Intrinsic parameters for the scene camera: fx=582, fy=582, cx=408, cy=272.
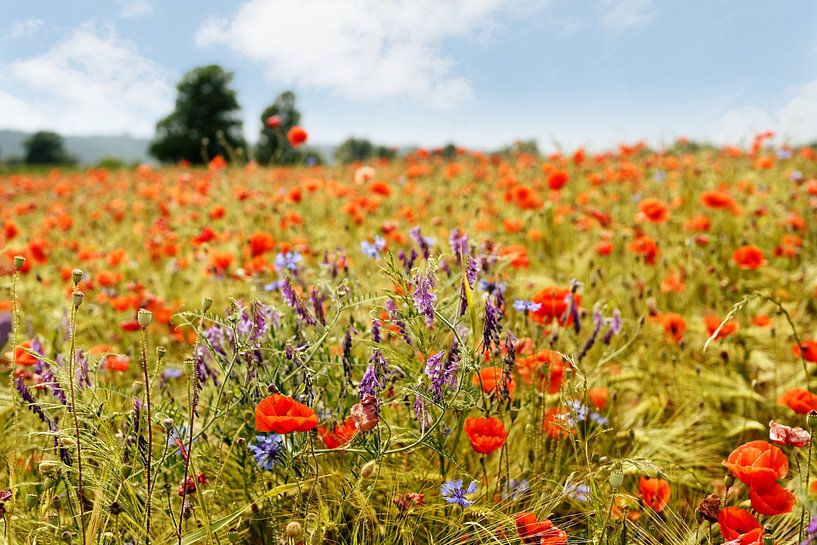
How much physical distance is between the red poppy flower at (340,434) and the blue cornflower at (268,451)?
105mm

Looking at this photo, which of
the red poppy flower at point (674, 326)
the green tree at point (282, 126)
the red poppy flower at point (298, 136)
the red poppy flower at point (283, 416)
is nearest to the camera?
the red poppy flower at point (283, 416)

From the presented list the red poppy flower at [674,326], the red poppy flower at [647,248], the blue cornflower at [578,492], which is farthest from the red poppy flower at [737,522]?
the red poppy flower at [647,248]

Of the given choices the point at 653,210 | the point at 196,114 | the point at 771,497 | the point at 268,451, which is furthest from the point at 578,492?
the point at 196,114

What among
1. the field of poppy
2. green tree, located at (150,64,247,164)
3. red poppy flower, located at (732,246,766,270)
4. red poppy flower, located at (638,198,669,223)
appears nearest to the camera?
the field of poppy

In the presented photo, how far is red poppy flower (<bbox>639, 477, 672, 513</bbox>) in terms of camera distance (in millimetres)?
1342

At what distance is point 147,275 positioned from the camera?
140 inches

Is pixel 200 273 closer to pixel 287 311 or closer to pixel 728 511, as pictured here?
pixel 287 311

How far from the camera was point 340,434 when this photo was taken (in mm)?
1314

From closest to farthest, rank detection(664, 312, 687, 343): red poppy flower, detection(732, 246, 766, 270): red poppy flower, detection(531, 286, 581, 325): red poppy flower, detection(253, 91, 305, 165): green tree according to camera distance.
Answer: detection(531, 286, 581, 325): red poppy flower, detection(664, 312, 687, 343): red poppy flower, detection(732, 246, 766, 270): red poppy flower, detection(253, 91, 305, 165): green tree

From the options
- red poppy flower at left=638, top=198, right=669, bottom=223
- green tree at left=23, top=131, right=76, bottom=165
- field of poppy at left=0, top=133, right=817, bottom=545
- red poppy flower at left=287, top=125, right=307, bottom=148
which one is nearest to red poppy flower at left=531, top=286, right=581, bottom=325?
field of poppy at left=0, top=133, right=817, bottom=545

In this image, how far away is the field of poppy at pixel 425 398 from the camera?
1131 millimetres

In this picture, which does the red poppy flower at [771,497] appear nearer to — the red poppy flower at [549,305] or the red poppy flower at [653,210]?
the red poppy flower at [549,305]

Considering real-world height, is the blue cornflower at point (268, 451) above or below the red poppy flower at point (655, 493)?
above

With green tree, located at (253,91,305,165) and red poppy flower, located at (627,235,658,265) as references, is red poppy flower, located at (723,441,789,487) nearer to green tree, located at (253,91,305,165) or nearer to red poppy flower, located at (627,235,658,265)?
red poppy flower, located at (627,235,658,265)
